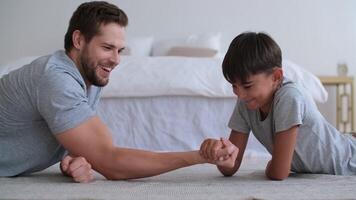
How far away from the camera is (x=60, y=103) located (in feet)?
3.69

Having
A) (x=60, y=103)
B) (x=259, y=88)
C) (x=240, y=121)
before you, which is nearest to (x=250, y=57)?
(x=259, y=88)

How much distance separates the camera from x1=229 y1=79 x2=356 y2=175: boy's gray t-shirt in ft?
3.96

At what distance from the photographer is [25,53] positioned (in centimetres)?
426

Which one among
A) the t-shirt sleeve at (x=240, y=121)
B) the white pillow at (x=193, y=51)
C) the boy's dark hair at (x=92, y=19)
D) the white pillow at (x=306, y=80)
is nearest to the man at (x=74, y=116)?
the boy's dark hair at (x=92, y=19)

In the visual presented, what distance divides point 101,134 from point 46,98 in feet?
0.56

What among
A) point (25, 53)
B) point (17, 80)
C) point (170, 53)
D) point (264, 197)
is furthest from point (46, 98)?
point (25, 53)

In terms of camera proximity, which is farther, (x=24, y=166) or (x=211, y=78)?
(x=211, y=78)

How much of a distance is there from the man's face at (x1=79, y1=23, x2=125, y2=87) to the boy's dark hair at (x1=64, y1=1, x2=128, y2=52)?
0.05 feet

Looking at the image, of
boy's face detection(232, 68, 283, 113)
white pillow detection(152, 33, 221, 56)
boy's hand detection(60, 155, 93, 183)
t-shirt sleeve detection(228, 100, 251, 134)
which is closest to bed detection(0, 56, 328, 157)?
t-shirt sleeve detection(228, 100, 251, 134)

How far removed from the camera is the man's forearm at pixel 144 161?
1.16m

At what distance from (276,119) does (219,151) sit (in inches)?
8.2

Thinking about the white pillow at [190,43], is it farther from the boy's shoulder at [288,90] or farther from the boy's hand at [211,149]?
the boy's hand at [211,149]

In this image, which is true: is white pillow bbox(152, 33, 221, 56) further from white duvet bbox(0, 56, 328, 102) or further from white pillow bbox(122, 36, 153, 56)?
white duvet bbox(0, 56, 328, 102)

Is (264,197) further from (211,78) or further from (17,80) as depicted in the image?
(211,78)
